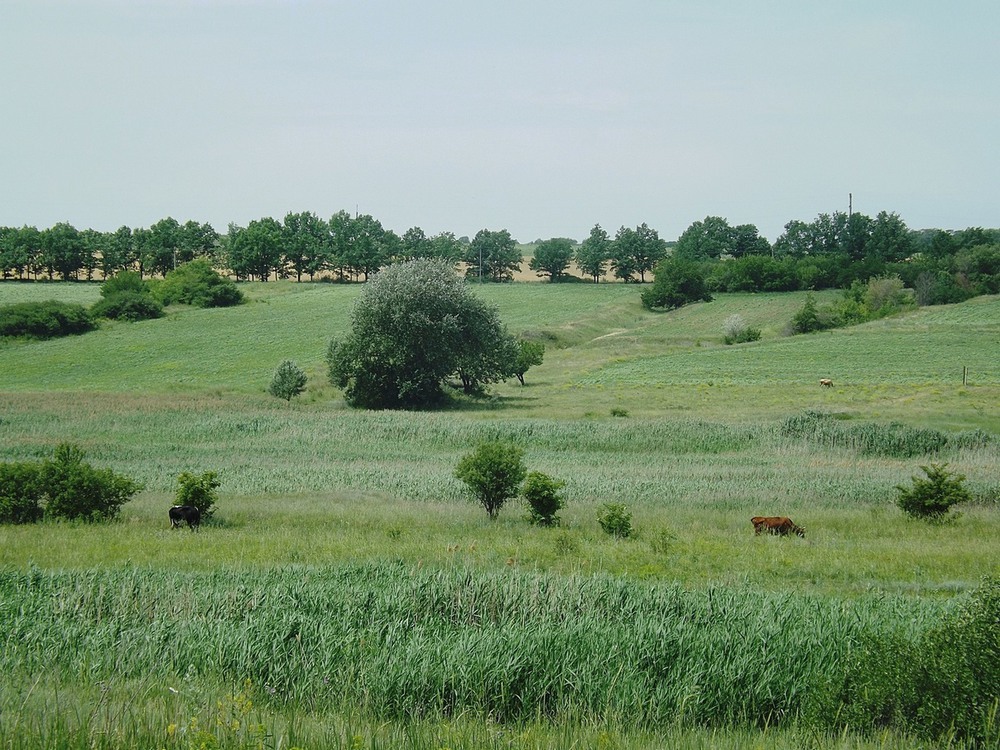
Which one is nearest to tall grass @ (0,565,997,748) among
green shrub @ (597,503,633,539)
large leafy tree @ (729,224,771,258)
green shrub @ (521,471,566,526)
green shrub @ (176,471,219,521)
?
green shrub @ (597,503,633,539)

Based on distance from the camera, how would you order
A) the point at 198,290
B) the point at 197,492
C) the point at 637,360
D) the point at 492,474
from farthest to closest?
the point at 198,290
the point at 637,360
the point at 492,474
the point at 197,492

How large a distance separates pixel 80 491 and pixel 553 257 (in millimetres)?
139310

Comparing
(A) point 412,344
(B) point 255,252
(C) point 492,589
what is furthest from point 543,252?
(C) point 492,589

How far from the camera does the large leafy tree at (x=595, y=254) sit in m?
152

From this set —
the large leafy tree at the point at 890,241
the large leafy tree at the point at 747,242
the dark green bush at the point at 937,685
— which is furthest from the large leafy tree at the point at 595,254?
the dark green bush at the point at 937,685

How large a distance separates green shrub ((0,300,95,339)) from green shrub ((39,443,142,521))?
2817 inches

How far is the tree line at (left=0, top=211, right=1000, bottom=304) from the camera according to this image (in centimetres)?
12750

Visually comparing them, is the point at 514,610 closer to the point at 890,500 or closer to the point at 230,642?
the point at 230,642

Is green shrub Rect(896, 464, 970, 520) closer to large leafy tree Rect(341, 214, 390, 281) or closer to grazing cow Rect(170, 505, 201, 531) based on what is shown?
grazing cow Rect(170, 505, 201, 531)

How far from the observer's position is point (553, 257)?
508 feet

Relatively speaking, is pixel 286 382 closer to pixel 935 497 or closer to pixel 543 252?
pixel 935 497

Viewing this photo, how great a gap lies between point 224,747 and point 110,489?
15054 mm

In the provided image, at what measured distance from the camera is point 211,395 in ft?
175

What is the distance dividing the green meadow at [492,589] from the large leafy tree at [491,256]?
116 metres
